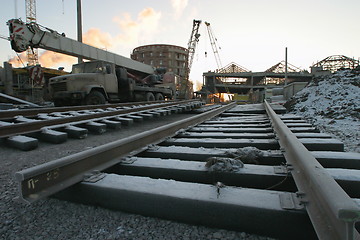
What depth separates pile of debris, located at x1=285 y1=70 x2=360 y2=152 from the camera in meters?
3.56

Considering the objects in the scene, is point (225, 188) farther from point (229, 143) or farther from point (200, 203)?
point (229, 143)

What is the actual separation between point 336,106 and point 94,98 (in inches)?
303

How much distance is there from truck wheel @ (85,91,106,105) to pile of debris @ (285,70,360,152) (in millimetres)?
6665

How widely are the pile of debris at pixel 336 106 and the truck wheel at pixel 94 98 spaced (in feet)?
21.9

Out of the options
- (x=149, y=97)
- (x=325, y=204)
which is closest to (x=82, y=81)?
(x=149, y=97)

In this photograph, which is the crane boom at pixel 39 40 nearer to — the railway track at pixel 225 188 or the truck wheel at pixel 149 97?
the truck wheel at pixel 149 97

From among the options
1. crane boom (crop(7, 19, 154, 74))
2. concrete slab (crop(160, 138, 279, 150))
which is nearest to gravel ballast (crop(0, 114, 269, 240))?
concrete slab (crop(160, 138, 279, 150))

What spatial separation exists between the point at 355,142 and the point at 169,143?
259 cm

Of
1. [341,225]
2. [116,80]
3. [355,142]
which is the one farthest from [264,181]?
[116,80]

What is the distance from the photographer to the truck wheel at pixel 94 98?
26.4 feet

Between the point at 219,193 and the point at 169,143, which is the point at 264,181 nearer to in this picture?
the point at 219,193

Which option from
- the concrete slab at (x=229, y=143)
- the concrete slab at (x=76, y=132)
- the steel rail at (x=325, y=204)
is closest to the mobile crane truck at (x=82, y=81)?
the concrete slab at (x=76, y=132)

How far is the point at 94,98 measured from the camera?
8.20 metres

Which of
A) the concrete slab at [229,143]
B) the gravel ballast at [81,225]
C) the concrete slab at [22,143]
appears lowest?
the gravel ballast at [81,225]
